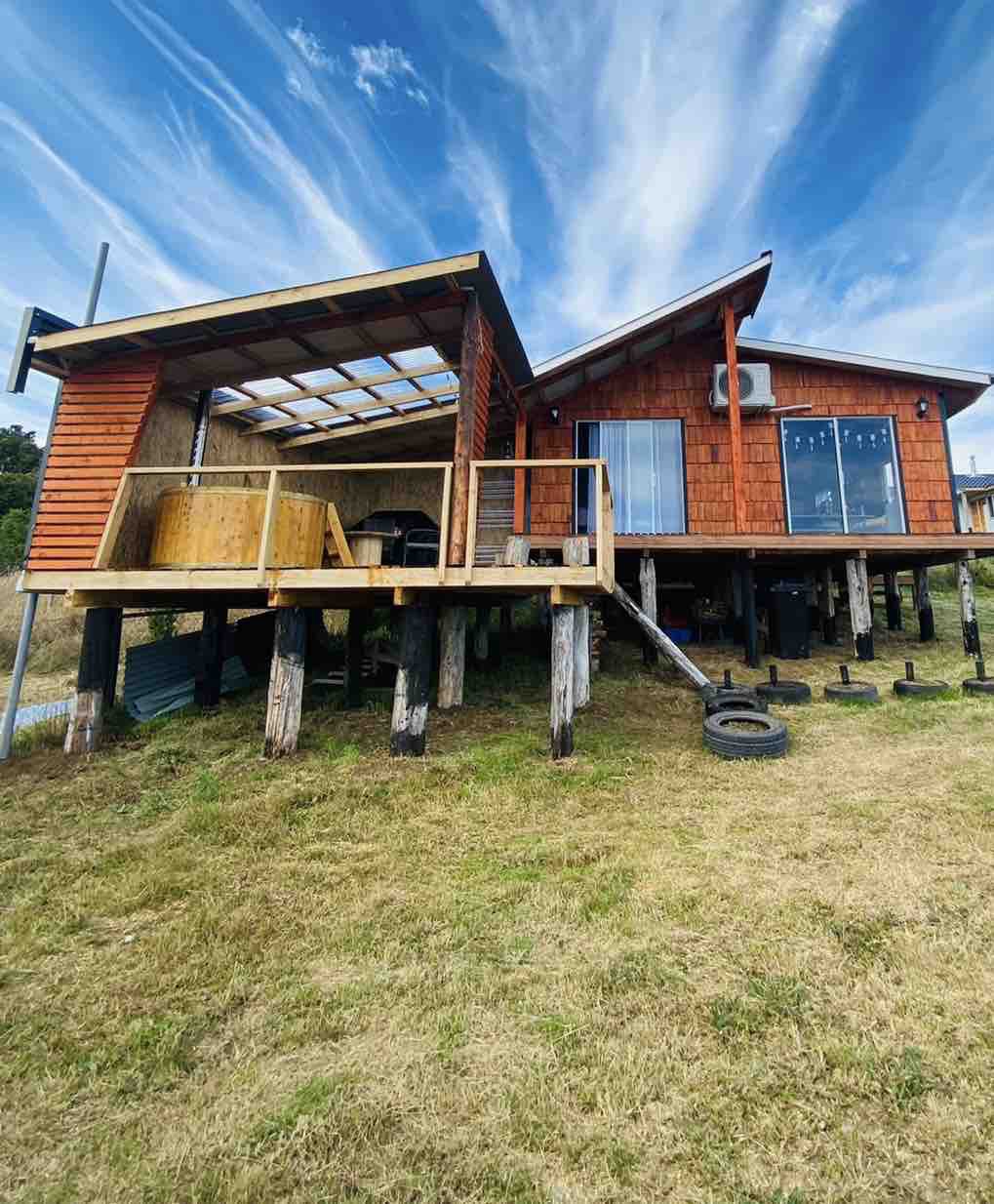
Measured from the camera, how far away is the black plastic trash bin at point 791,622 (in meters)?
9.23

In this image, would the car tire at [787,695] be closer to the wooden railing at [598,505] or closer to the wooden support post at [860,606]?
the wooden support post at [860,606]

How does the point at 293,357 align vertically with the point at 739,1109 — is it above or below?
above

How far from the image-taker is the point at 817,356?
10.1 metres

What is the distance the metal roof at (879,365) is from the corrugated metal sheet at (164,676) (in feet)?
36.5

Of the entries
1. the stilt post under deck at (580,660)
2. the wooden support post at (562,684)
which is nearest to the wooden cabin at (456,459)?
the stilt post under deck at (580,660)

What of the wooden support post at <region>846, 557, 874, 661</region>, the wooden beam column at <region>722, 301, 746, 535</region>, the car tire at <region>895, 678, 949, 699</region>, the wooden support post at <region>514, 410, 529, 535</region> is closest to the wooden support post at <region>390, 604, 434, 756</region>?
the wooden support post at <region>514, 410, 529, 535</region>

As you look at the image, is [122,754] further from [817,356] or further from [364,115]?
[364,115]

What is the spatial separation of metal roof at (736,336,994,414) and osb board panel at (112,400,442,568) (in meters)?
7.13

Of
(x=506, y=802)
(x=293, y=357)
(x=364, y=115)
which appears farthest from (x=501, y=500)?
(x=364, y=115)

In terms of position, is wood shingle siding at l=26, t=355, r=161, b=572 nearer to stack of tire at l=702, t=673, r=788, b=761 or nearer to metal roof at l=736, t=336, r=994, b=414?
stack of tire at l=702, t=673, r=788, b=761

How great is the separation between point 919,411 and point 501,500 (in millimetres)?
8248

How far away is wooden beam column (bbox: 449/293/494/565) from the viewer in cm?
560

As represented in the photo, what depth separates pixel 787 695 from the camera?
693cm

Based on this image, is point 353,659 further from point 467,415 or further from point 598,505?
point 598,505
